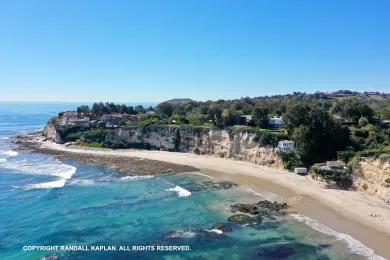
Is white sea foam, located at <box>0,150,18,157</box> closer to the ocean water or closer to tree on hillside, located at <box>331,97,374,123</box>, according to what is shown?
the ocean water

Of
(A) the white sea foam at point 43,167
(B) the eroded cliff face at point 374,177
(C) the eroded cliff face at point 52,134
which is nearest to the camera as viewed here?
(B) the eroded cliff face at point 374,177

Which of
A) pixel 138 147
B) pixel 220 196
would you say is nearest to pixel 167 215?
pixel 220 196

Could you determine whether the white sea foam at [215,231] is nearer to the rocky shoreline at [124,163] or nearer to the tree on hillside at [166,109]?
Answer: the rocky shoreline at [124,163]

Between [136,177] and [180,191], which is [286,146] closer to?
[180,191]

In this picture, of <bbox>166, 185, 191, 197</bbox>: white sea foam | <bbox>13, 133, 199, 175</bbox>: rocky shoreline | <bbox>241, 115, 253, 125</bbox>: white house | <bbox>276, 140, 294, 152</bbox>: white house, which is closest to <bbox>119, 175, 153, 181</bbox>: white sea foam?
<bbox>13, 133, 199, 175</bbox>: rocky shoreline

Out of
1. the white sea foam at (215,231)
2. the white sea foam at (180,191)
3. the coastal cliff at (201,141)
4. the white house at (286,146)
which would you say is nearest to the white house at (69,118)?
the coastal cliff at (201,141)

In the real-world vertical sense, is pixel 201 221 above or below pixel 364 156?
below

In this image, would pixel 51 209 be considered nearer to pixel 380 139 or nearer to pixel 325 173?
pixel 325 173
